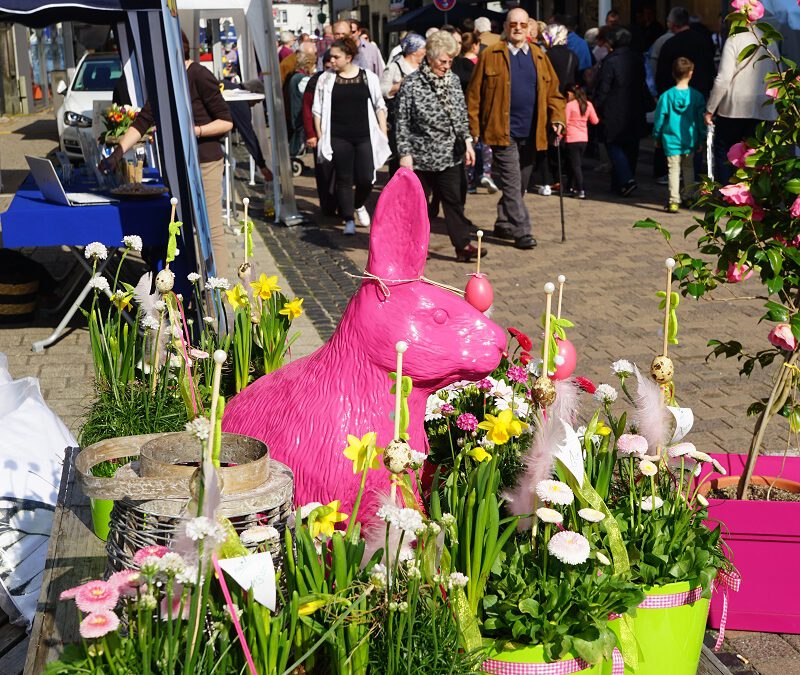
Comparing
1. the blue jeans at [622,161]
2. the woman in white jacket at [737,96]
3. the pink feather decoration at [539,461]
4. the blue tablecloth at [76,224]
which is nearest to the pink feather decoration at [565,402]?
the pink feather decoration at [539,461]

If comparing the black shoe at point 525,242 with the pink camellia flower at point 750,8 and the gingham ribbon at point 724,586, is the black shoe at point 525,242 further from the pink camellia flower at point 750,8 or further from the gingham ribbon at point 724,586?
the gingham ribbon at point 724,586

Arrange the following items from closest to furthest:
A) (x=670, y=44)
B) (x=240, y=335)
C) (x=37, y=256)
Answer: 1. (x=240, y=335)
2. (x=37, y=256)
3. (x=670, y=44)

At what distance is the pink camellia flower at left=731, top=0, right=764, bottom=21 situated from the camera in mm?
3439

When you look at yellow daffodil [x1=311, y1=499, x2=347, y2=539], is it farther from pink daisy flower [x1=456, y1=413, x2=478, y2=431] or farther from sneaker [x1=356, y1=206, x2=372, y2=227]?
sneaker [x1=356, y1=206, x2=372, y2=227]

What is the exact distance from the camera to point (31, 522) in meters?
3.54

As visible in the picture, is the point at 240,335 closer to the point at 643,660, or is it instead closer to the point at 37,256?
the point at 643,660

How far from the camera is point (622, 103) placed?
12469 mm

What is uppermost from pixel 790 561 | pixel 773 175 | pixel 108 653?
pixel 773 175

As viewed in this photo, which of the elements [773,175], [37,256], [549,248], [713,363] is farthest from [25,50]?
[773,175]

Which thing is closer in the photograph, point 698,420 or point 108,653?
point 108,653

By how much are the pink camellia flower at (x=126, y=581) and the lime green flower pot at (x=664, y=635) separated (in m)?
1.30

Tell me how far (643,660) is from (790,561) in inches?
36.3

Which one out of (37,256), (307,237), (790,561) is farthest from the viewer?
(307,237)

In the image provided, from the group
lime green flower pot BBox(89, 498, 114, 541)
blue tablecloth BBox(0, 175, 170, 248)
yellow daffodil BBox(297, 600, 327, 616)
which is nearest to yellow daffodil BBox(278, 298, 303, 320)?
lime green flower pot BBox(89, 498, 114, 541)
